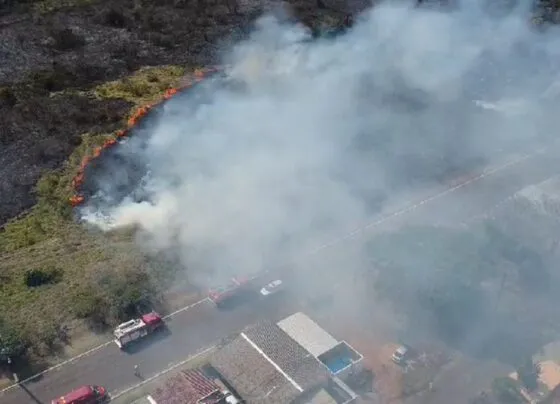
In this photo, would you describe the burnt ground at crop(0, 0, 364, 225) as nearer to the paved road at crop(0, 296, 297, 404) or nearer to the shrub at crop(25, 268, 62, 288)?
the shrub at crop(25, 268, 62, 288)

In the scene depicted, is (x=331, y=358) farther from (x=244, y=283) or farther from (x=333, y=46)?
(x=333, y=46)

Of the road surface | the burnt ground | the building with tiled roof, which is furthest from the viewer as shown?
the burnt ground

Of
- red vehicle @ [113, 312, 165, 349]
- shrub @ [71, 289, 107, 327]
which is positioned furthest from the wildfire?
red vehicle @ [113, 312, 165, 349]

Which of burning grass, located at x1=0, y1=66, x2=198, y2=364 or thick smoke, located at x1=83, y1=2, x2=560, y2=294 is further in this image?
thick smoke, located at x1=83, y1=2, x2=560, y2=294

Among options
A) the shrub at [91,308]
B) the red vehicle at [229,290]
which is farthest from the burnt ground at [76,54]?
the red vehicle at [229,290]

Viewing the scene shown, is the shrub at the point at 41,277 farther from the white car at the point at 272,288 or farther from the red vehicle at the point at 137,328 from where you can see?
the white car at the point at 272,288

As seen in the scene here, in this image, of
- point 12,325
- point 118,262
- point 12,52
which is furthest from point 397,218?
point 12,52

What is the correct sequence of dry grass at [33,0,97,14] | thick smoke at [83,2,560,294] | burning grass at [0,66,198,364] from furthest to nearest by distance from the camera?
dry grass at [33,0,97,14], thick smoke at [83,2,560,294], burning grass at [0,66,198,364]

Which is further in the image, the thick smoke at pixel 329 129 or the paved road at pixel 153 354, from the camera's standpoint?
the thick smoke at pixel 329 129
